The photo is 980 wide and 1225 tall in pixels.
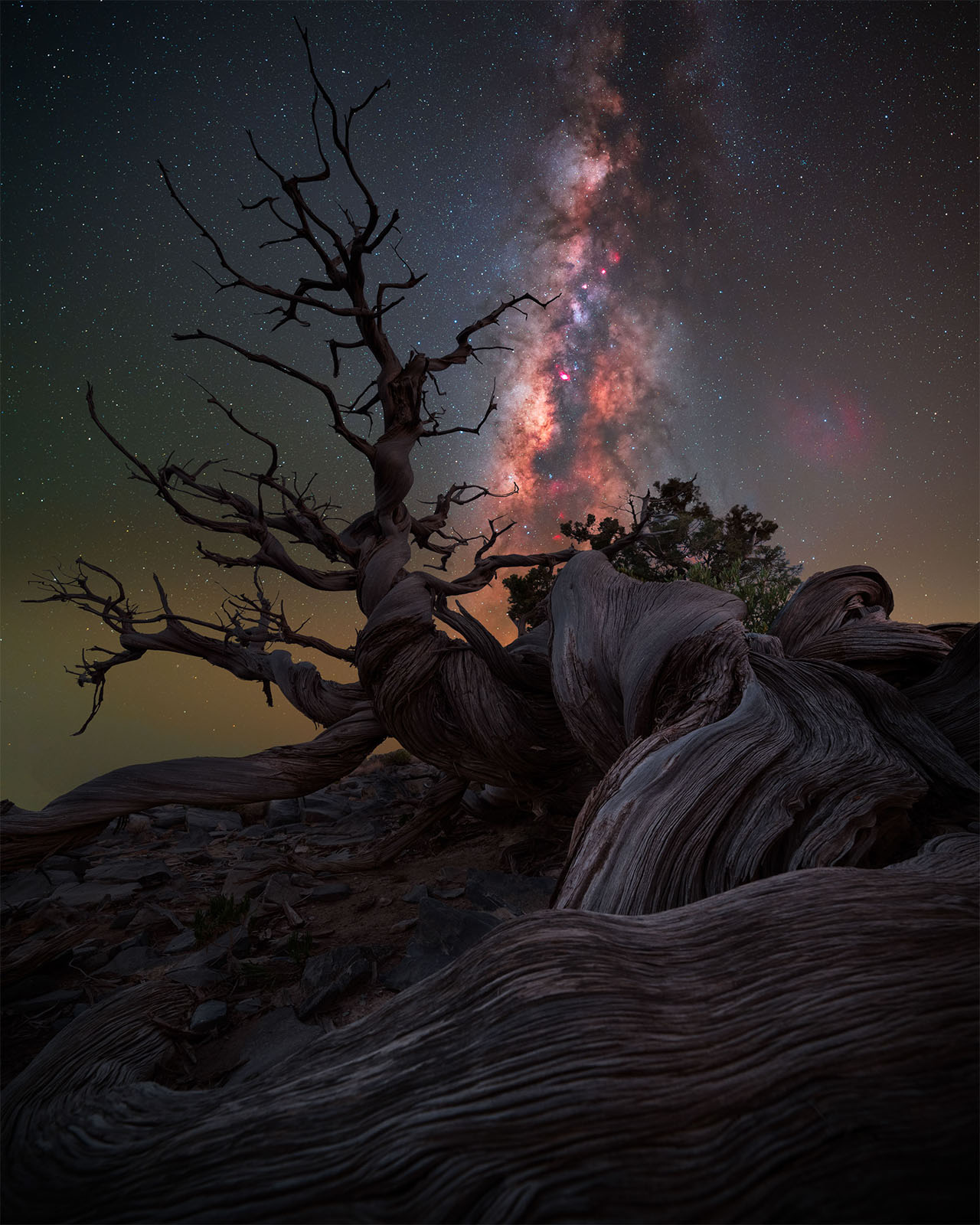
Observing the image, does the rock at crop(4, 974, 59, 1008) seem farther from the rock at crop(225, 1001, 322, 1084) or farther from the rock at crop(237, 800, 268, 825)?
the rock at crop(237, 800, 268, 825)

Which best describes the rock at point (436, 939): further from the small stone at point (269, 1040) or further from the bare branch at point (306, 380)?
the bare branch at point (306, 380)

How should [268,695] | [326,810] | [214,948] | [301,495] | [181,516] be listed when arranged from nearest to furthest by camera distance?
[214,948], [181,516], [268,695], [301,495], [326,810]

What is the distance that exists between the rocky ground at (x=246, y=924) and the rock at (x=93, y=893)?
0.02m

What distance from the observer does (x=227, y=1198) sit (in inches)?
36.9

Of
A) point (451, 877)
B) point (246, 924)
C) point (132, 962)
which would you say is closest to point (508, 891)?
point (451, 877)

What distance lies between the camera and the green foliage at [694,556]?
34.1ft

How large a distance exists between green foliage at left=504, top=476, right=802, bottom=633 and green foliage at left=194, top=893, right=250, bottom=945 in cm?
711

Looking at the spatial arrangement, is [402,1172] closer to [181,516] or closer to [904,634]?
[904,634]

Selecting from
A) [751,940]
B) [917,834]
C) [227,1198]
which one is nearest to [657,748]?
[917,834]

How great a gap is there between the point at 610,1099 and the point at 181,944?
4.21 metres

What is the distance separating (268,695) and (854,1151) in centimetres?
655

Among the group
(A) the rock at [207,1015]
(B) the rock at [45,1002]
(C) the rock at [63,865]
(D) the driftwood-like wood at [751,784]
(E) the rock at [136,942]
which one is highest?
(D) the driftwood-like wood at [751,784]

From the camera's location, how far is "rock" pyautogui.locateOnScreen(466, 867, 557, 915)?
13.5 ft

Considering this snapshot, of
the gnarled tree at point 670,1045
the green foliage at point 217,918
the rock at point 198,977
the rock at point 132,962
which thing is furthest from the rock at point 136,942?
the gnarled tree at point 670,1045
